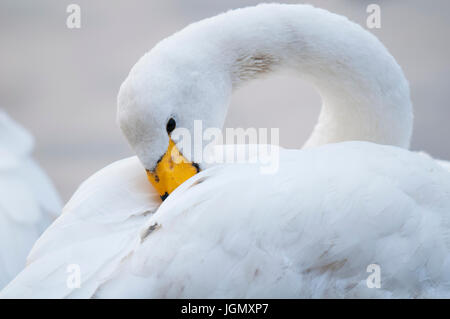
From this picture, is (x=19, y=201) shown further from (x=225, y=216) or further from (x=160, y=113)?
(x=225, y=216)

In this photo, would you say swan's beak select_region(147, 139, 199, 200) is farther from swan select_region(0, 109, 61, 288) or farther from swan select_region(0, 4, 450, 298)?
swan select_region(0, 109, 61, 288)

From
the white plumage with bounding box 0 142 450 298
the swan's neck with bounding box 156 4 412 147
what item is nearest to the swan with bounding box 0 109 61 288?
the white plumage with bounding box 0 142 450 298

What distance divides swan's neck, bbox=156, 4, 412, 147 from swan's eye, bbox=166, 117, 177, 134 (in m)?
0.16

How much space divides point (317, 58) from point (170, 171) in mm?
512

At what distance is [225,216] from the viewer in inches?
36.1

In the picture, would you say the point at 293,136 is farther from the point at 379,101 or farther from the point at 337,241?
the point at 337,241

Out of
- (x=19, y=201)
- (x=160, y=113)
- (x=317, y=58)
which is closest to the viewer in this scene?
(x=160, y=113)

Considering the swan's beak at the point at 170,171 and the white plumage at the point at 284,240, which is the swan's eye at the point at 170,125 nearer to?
the swan's beak at the point at 170,171

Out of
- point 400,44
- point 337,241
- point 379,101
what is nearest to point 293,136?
point 400,44

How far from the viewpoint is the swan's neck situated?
4.42ft

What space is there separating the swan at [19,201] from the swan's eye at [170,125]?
844mm

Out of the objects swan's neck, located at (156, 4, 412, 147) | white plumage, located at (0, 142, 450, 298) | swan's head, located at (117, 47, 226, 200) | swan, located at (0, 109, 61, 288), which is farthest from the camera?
swan, located at (0, 109, 61, 288)

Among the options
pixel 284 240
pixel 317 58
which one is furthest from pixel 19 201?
pixel 284 240

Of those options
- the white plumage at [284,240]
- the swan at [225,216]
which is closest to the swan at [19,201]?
the swan at [225,216]
